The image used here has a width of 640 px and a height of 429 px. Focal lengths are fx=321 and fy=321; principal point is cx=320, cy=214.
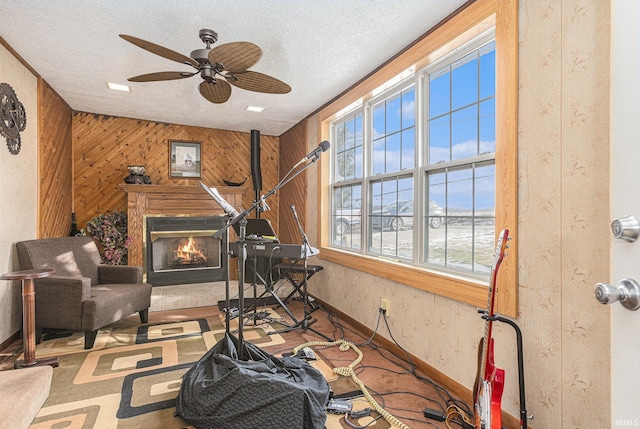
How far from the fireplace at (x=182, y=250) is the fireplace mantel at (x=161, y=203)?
3.5 inches

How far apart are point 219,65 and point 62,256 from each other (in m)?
2.49

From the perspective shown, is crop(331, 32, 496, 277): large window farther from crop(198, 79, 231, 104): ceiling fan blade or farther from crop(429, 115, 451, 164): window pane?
crop(198, 79, 231, 104): ceiling fan blade

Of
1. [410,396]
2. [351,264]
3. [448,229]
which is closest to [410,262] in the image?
[448,229]

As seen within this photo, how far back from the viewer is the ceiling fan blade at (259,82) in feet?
7.25

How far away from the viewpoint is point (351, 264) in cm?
333

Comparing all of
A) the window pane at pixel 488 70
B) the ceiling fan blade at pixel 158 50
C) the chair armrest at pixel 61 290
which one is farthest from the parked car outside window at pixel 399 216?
the chair armrest at pixel 61 290

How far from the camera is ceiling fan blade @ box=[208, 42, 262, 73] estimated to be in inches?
70.5

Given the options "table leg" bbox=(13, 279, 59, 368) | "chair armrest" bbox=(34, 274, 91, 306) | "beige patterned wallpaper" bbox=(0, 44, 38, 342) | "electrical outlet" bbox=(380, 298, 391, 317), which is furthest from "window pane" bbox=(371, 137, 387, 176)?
"beige patterned wallpaper" bbox=(0, 44, 38, 342)

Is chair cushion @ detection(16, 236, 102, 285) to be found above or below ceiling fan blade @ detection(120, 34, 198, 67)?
below

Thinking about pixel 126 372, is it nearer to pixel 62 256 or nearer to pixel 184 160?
pixel 62 256

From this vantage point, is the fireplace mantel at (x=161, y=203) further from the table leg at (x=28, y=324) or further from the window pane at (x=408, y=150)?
the window pane at (x=408, y=150)

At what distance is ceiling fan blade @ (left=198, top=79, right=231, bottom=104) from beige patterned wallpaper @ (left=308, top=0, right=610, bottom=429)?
75.2 inches

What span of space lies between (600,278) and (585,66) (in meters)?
0.93

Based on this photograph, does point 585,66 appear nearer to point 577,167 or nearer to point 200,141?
point 577,167
